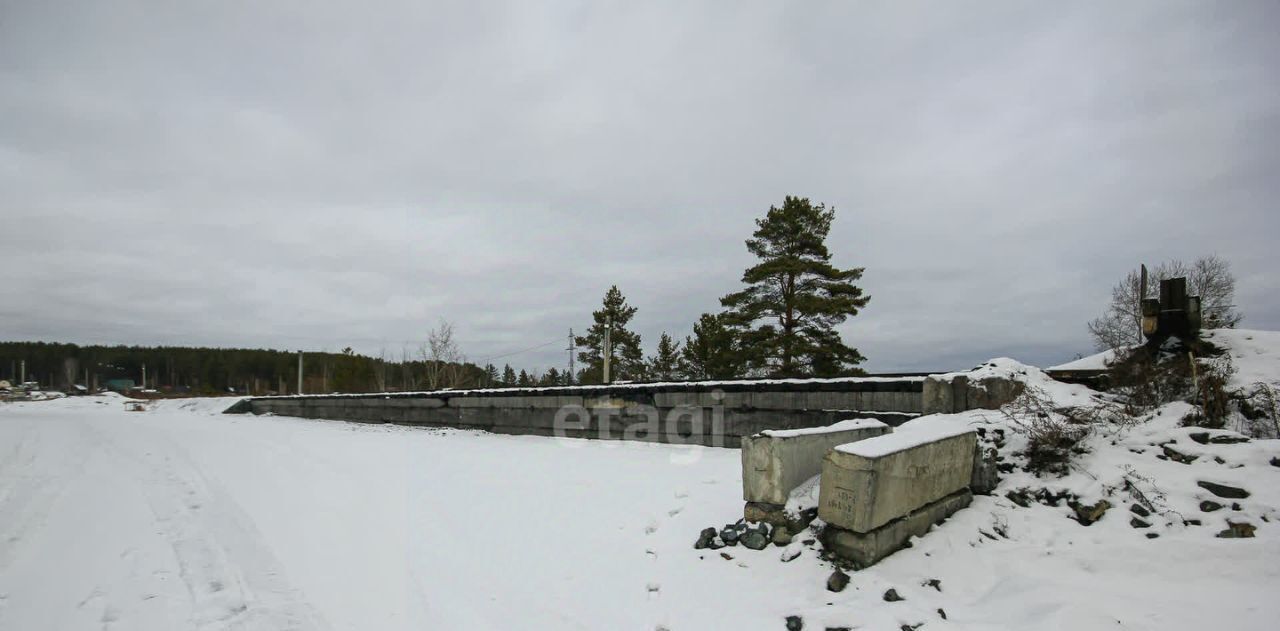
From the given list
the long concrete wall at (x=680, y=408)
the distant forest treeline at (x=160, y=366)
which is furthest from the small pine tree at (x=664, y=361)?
the distant forest treeline at (x=160, y=366)

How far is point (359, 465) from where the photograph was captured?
29.2 feet

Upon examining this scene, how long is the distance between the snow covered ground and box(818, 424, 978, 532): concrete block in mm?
317

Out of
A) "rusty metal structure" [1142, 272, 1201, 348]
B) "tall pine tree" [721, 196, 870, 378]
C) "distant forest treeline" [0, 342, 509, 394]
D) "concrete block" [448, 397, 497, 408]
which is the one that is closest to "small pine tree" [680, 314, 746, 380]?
"tall pine tree" [721, 196, 870, 378]

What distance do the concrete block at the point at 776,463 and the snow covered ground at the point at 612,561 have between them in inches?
19.7

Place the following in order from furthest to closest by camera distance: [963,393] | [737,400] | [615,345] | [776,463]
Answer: [615,345]
[737,400]
[963,393]
[776,463]

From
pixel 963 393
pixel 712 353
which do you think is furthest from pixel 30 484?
pixel 712 353

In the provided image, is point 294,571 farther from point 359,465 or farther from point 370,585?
point 359,465

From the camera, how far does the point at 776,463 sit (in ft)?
15.0

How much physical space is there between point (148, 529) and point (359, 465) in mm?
3690

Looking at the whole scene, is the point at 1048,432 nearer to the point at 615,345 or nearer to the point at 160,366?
the point at 615,345

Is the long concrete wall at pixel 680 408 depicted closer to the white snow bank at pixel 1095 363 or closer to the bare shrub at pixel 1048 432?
the bare shrub at pixel 1048 432

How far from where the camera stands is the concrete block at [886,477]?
12.8 feet

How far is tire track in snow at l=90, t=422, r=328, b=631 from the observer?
3.48 metres
